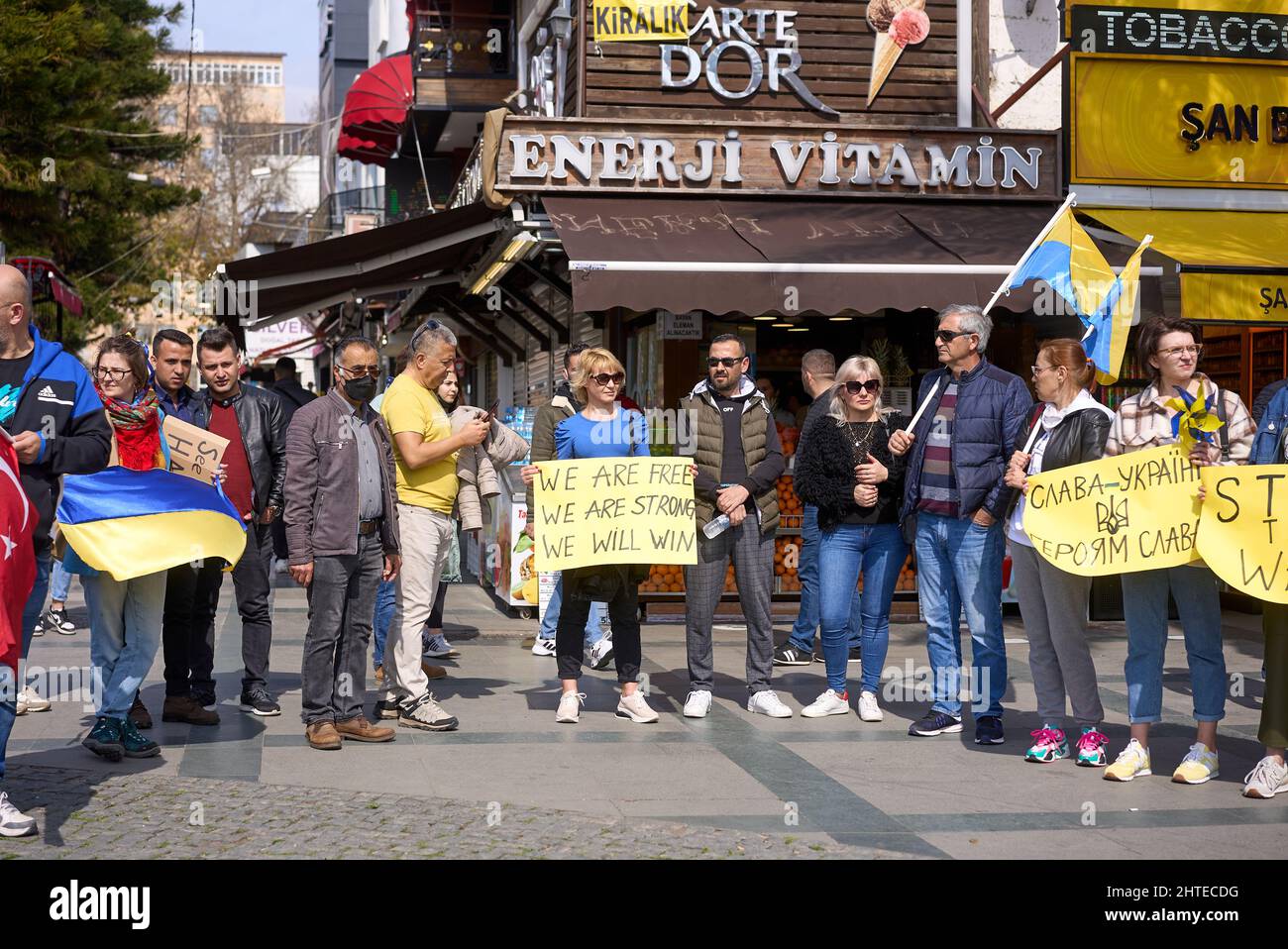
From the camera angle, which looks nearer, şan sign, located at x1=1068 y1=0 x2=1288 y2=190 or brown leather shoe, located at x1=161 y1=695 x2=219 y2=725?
brown leather shoe, located at x1=161 y1=695 x2=219 y2=725

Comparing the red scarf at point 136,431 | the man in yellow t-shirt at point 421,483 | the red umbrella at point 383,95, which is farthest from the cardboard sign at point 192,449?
the red umbrella at point 383,95

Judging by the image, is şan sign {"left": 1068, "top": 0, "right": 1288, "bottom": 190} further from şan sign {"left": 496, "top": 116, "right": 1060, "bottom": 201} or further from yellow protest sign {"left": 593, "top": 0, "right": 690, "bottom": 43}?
yellow protest sign {"left": 593, "top": 0, "right": 690, "bottom": 43}

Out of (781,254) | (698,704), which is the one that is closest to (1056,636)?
(698,704)

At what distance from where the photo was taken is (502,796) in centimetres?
642

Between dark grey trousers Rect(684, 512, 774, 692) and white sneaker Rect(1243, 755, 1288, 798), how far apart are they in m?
2.82

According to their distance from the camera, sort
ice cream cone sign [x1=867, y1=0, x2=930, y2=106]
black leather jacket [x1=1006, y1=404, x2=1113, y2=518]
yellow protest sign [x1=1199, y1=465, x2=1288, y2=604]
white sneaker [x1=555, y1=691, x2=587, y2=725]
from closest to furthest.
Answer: yellow protest sign [x1=1199, y1=465, x2=1288, y2=604]
black leather jacket [x1=1006, y1=404, x2=1113, y2=518]
white sneaker [x1=555, y1=691, x2=587, y2=725]
ice cream cone sign [x1=867, y1=0, x2=930, y2=106]

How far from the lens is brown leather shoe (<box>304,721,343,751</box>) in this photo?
7398 mm

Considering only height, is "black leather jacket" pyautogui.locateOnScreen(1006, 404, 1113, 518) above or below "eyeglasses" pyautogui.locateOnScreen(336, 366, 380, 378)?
below

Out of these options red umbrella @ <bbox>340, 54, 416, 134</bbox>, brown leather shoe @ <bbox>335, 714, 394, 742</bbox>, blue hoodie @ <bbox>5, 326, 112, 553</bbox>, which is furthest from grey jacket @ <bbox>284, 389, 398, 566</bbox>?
red umbrella @ <bbox>340, 54, 416, 134</bbox>

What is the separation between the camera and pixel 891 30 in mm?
14047

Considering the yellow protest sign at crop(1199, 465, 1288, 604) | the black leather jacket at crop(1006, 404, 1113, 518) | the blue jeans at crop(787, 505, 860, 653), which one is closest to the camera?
the yellow protest sign at crop(1199, 465, 1288, 604)

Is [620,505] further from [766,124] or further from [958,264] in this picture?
[766,124]

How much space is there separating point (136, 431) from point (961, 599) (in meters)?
4.24

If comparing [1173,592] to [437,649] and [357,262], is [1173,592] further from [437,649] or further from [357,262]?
[357,262]
